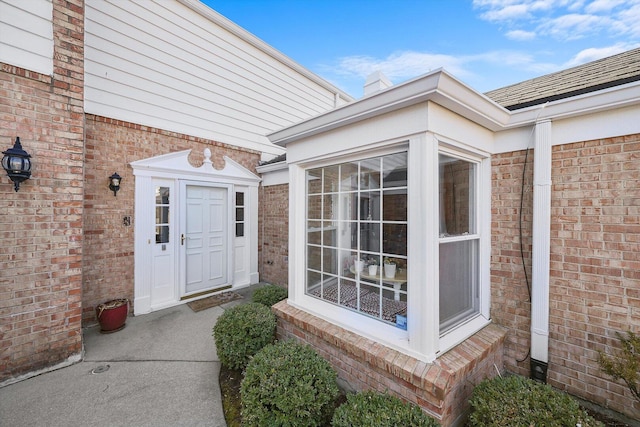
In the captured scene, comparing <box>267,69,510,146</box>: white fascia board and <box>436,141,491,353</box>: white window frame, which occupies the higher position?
<box>267,69,510,146</box>: white fascia board

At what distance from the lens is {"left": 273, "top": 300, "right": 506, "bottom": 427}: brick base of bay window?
200cm

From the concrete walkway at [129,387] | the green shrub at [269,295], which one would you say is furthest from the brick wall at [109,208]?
the green shrub at [269,295]

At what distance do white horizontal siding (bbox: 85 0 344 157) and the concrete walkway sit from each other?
3.86 metres

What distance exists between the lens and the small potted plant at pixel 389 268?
2.62m

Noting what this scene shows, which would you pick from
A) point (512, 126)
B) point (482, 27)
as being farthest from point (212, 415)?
point (482, 27)

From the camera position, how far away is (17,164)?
2727 mm

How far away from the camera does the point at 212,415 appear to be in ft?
7.79

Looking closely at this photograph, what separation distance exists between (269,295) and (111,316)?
2419 millimetres

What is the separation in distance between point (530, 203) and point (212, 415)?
3.82m

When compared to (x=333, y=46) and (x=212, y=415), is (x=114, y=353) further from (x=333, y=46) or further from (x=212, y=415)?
(x=333, y=46)

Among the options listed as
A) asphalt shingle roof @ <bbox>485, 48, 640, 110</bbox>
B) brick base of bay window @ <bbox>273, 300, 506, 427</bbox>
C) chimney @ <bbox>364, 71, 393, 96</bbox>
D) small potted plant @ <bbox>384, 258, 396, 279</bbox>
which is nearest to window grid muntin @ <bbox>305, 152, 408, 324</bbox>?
small potted plant @ <bbox>384, 258, 396, 279</bbox>

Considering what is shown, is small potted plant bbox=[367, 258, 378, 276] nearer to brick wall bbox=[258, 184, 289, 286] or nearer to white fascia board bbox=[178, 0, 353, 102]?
brick wall bbox=[258, 184, 289, 286]

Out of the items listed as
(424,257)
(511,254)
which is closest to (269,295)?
(424,257)

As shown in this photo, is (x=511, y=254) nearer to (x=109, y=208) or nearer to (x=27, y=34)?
(x=109, y=208)
